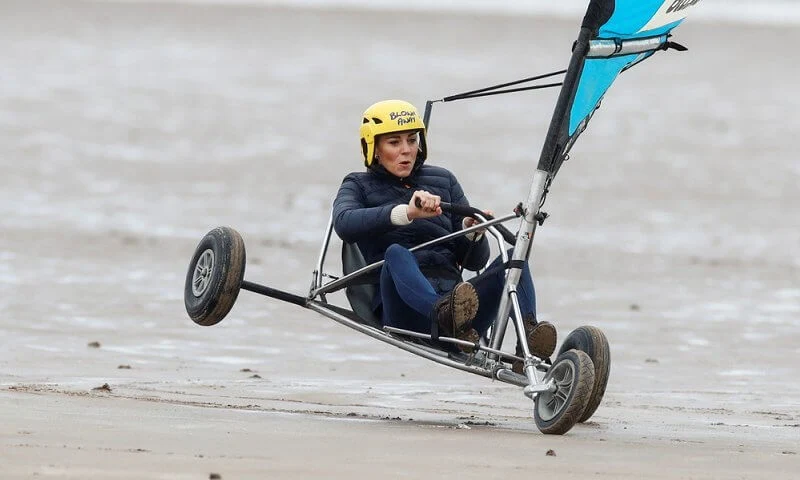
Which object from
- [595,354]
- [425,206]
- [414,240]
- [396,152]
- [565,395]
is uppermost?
[396,152]

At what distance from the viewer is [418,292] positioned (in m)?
7.88

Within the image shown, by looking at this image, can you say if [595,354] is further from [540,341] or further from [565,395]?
[540,341]

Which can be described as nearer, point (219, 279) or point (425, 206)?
point (425, 206)

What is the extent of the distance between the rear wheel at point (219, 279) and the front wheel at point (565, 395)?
6.45 ft

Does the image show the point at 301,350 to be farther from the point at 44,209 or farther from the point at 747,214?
the point at 747,214

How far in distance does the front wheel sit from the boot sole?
48cm

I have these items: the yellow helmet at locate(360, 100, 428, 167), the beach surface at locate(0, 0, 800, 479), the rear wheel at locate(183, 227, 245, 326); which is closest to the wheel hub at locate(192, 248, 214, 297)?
the rear wheel at locate(183, 227, 245, 326)

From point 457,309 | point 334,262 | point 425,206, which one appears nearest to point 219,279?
point 425,206

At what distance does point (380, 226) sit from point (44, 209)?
35.2 feet

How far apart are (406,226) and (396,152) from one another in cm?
40

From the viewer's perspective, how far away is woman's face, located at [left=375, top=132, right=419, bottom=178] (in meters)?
8.69

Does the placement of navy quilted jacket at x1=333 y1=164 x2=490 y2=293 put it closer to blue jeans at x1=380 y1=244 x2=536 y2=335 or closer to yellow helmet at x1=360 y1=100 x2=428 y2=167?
yellow helmet at x1=360 y1=100 x2=428 y2=167

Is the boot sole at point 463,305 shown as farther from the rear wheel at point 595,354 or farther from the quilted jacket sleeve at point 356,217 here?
the quilted jacket sleeve at point 356,217

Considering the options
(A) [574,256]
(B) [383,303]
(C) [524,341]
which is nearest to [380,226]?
(B) [383,303]
